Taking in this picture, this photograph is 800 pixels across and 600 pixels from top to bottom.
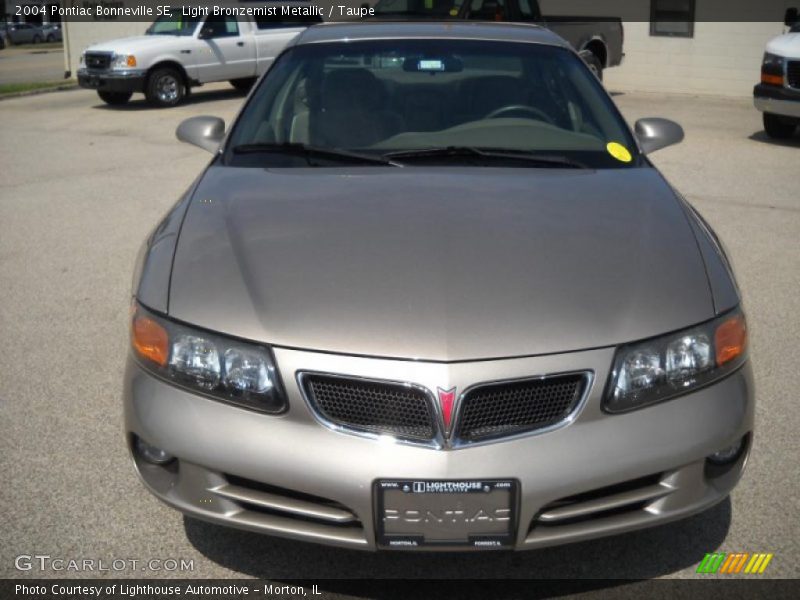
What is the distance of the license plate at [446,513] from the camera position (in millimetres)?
2494

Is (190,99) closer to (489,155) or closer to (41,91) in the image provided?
(41,91)

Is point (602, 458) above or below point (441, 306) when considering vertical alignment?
below

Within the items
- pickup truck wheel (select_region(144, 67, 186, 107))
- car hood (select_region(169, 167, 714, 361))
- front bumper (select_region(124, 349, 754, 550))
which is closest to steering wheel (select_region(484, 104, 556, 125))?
car hood (select_region(169, 167, 714, 361))

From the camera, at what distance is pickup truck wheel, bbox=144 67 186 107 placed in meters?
16.0

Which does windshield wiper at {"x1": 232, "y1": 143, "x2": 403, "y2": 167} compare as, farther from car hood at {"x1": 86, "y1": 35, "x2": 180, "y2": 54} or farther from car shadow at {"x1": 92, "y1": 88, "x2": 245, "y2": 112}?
car hood at {"x1": 86, "y1": 35, "x2": 180, "y2": 54}

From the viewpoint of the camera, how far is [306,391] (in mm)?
2598

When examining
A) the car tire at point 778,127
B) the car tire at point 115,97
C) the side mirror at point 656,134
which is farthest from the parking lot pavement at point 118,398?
the car tire at point 115,97

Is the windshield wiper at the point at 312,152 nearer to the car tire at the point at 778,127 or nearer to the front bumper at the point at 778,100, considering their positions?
the front bumper at the point at 778,100

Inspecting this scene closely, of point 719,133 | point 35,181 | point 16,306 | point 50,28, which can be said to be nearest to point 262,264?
point 16,306

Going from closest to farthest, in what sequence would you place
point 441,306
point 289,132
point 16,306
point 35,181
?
point 441,306 → point 289,132 → point 16,306 → point 35,181

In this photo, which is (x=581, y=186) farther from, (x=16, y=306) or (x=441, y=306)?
(x=16, y=306)

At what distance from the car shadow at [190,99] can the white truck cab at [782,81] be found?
30.4 feet

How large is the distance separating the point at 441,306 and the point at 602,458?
1.96 ft

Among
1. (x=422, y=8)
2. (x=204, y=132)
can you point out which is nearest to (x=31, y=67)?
(x=422, y=8)
